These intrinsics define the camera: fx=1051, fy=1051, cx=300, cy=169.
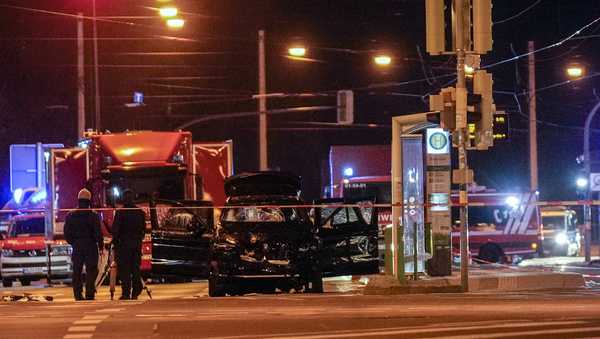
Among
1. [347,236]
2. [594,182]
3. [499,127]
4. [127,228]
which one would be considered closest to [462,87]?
[499,127]

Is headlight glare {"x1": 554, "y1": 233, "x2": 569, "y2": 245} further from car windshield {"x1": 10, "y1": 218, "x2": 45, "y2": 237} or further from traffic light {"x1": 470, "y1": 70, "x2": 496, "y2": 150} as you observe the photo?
traffic light {"x1": 470, "y1": 70, "x2": 496, "y2": 150}

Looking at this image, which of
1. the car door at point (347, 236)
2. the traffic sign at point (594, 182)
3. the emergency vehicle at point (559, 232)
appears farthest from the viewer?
the emergency vehicle at point (559, 232)

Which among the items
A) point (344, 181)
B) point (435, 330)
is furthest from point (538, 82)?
point (435, 330)

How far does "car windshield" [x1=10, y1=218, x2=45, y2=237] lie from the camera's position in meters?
27.2

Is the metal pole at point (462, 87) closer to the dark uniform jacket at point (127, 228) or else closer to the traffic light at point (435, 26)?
the traffic light at point (435, 26)

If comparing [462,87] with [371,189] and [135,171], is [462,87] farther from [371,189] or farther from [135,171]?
[371,189]

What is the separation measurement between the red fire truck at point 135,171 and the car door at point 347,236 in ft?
17.0

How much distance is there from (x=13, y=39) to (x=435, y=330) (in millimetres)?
31182

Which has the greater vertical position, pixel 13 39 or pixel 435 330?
pixel 13 39

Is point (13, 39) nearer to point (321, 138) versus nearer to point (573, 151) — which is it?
point (321, 138)

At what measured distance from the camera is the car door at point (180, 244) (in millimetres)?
18750

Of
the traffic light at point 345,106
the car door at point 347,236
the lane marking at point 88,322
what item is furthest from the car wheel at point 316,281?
the traffic light at point 345,106

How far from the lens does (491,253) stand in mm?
33750

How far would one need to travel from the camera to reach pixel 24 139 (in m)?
43.2
